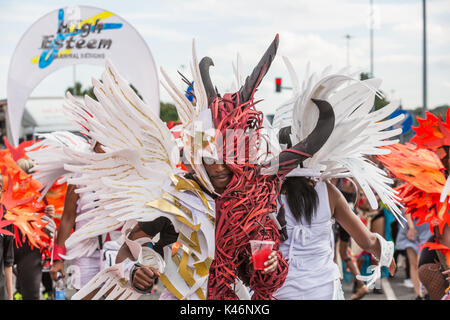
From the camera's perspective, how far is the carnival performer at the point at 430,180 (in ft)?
12.8

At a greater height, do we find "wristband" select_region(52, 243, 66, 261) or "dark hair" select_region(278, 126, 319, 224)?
"dark hair" select_region(278, 126, 319, 224)

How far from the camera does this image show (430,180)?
13.2 ft

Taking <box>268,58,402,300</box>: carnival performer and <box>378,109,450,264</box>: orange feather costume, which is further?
<box>378,109,450,264</box>: orange feather costume

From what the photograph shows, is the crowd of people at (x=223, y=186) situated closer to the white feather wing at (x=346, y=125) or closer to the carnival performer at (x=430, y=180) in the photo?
the white feather wing at (x=346, y=125)

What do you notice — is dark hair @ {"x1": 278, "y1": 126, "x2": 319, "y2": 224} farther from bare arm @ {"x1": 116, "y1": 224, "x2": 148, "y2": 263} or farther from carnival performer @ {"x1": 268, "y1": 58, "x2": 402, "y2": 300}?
bare arm @ {"x1": 116, "y1": 224, "x2": 148, "y2": 263}

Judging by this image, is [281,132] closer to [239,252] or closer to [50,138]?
[239,252]

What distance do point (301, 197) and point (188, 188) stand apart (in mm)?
704

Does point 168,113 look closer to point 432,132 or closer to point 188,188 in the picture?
point 432,132

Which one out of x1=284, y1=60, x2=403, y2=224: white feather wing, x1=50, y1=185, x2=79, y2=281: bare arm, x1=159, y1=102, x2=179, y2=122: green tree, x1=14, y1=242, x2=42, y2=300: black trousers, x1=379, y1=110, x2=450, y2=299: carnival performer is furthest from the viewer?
x1=14, y1=242, x2=42, y2=300: black trousers

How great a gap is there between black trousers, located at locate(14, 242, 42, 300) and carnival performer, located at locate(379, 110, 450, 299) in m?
3.11

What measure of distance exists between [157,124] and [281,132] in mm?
840

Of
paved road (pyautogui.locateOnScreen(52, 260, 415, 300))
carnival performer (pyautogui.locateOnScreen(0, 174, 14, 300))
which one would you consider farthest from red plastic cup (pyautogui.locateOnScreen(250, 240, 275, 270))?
paved road (pyautogui.locateOnScreen(52, 260, 415, 300))

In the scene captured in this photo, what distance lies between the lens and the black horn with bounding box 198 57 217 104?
9.66ft
